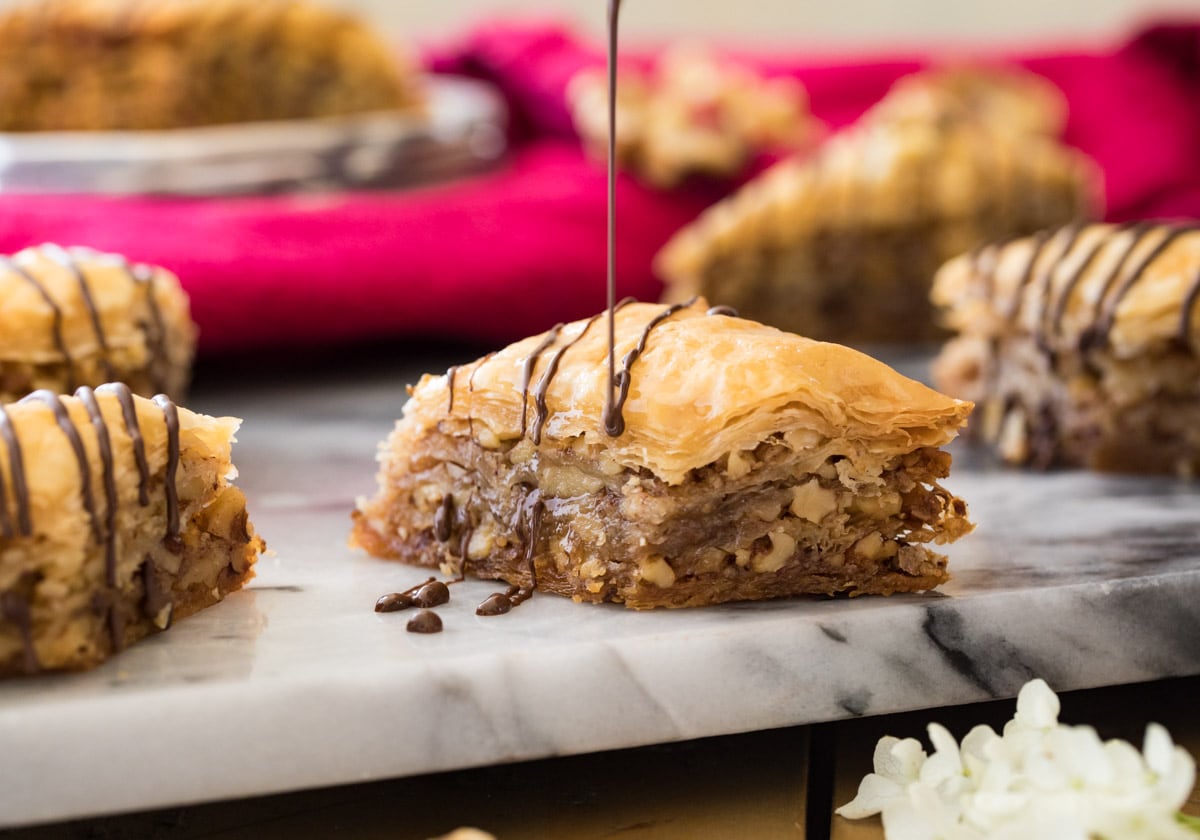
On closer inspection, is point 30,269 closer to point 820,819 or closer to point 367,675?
point 367,675

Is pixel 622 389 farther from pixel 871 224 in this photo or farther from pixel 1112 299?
pixel 871 224

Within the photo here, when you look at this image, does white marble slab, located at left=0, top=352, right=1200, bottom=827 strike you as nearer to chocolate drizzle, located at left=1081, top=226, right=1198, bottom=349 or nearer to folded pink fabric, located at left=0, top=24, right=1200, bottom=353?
chocolate drizzle, located at left=1081, top=226, right=1198, bottom=349

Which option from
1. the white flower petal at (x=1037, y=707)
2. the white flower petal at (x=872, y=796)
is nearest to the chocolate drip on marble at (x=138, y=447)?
the white flower petal at (x=872, y=796)

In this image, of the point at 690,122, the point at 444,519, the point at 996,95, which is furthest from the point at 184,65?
the point at 444,519

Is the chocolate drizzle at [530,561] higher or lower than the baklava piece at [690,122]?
lower

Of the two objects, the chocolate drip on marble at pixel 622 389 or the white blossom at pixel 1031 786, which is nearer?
the white blossom at pixel 1031 786

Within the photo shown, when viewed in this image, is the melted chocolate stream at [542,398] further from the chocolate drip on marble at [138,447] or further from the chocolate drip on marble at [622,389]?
the chocolate drip on marble at [138,447]
